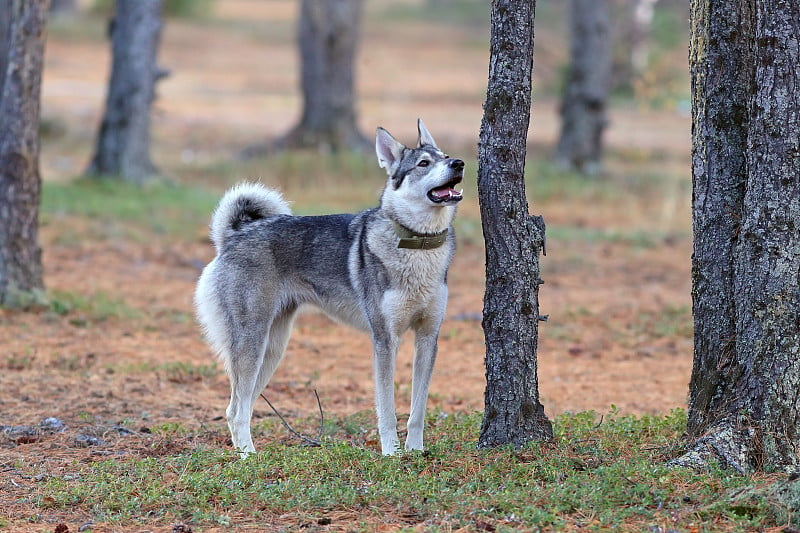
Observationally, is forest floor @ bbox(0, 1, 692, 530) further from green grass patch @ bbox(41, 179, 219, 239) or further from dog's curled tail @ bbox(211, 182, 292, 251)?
dog's curled tail @ bbox(211, 182, 292, 251)

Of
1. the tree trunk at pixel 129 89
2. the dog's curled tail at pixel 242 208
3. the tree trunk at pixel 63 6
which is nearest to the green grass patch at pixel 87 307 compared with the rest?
the dog's curled tail at pixel 242 208

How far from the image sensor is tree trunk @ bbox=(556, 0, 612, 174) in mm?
21062

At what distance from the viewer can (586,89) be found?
21.2 meters

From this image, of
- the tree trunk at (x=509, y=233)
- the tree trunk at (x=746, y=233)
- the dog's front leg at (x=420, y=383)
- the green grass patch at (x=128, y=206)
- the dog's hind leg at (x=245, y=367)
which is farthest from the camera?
the green grass patch at (x=128, y=206)

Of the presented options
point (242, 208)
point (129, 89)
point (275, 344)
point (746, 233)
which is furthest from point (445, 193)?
point (129, 89)

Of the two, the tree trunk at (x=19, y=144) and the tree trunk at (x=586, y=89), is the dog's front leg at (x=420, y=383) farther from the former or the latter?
the tree trunk at (x=586, y=89)

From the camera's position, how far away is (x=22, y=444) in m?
6.62

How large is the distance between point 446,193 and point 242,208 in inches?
65.4

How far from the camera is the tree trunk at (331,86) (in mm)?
21531

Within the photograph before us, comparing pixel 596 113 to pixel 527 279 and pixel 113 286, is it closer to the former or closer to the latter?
pixel 113 286

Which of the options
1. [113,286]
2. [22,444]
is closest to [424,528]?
[22,444]

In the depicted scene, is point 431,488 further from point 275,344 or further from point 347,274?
point 275,344

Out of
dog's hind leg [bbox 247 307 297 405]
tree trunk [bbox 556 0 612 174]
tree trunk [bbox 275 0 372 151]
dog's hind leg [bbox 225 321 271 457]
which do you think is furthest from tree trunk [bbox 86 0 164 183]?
dog's hind leg [bbox 225 321 271 457]

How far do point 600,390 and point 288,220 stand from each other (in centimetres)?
327
